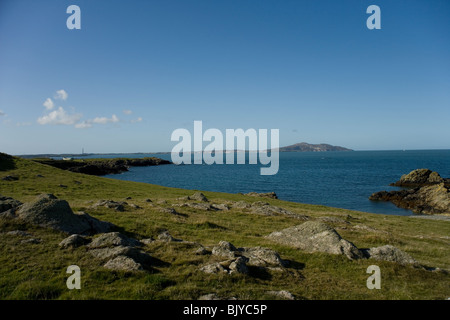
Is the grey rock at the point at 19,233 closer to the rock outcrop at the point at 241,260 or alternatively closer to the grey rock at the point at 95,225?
the grey rock at the point at 95,225

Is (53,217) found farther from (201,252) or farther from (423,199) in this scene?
(423,199)

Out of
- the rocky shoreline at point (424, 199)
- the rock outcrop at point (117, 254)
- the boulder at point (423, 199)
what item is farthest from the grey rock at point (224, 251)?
the boulder at point (423, 199)

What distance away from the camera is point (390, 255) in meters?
16.3

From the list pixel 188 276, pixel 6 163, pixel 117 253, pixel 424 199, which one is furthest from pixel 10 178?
pixel 424 199

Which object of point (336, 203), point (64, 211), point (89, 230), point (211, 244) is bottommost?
point (336, 203)

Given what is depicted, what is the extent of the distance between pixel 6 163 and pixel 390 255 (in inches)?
3198

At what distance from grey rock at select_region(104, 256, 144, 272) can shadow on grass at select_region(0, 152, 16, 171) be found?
2515 inches

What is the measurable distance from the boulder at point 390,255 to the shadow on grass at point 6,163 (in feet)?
240

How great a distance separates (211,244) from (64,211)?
11.1 metres

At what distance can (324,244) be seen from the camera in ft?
57.9

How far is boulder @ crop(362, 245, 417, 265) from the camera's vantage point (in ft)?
52.3

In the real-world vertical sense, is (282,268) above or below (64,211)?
below
